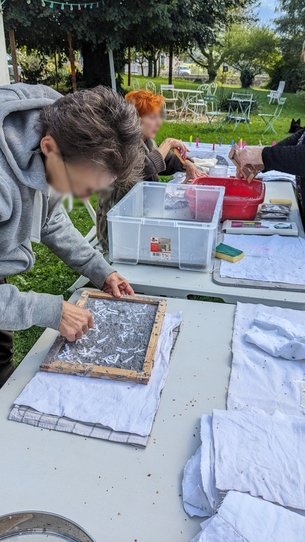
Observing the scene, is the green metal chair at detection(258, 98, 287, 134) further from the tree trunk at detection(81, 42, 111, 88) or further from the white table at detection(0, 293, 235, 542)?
the white table at detection(0, 293, 235, 542)

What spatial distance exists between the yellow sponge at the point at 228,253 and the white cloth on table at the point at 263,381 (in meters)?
0.47

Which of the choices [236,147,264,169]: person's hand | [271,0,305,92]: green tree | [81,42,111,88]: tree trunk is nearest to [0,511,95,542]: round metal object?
[236,147,264,169]: person's hand

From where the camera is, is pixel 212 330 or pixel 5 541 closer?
pixel 5 541

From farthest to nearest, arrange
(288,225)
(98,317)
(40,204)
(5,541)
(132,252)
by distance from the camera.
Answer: (288,225) → (132,252) → (98,317) → (40,204) → (5,541)

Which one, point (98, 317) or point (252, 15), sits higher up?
point (252, 15)

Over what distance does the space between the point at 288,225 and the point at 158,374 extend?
3.91ft

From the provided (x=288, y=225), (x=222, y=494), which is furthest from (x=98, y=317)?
(x=288, y=225)

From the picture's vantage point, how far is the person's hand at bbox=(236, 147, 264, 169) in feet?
5.93

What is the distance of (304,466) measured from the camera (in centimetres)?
78

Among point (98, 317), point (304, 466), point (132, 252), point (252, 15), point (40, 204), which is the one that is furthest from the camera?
point (252, 15)

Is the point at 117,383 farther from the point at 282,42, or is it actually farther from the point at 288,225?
the point at 282,42

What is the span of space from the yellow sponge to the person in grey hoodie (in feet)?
2.45

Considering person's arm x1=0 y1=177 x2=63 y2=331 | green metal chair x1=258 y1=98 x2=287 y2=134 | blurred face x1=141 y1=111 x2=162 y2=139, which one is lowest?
green metal chair x1=258 y1=98 x2=287 y2=134

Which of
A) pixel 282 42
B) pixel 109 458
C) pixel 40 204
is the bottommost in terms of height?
pixel 109 458
